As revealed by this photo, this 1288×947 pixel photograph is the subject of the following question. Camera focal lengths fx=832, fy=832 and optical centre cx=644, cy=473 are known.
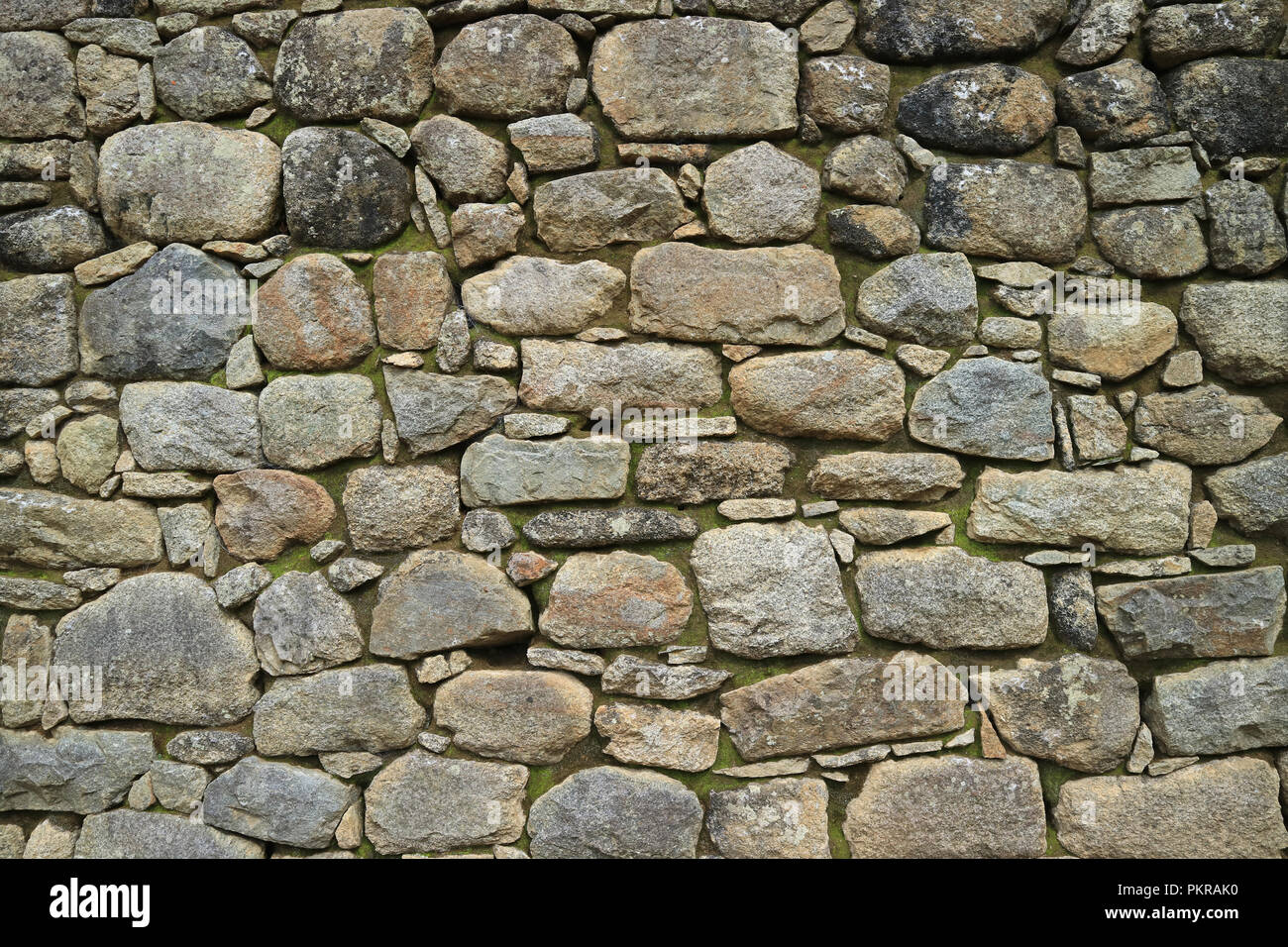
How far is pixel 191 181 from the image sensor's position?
2.93 m

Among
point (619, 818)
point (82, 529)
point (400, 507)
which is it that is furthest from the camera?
point (82, 529)

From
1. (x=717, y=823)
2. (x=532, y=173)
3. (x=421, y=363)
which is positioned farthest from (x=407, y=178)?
(x=717, y=823)

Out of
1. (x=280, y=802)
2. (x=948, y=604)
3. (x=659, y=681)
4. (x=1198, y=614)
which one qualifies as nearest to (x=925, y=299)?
(x=948, y=604)

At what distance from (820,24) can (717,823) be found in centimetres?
274

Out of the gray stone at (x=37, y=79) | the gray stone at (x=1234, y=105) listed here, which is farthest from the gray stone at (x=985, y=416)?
the gray stone at (x=37, y=79)

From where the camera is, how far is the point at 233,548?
2.87 metres

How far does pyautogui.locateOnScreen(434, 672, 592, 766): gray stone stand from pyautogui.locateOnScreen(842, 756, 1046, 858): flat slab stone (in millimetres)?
984

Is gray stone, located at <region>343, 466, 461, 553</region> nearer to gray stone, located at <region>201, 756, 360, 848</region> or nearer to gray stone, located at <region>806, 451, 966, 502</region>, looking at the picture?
gray stone, located at <region>201, 756, 360, 848</region>

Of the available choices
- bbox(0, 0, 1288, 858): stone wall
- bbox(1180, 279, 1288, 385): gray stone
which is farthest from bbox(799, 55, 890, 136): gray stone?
bbox(1180, 279, 1288, 385): gray stone

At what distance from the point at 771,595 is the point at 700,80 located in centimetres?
178

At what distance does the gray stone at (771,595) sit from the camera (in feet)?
9.05

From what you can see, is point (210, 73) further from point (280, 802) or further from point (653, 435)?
point (280, 802)

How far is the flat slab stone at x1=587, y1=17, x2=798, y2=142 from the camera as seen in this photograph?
2.87 meters

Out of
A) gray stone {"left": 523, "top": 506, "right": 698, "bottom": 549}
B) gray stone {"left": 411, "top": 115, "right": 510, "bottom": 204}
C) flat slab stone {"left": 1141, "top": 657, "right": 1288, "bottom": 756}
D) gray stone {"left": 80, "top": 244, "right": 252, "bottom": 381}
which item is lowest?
flat slab stone {"left": 1141, "top": 657, "right": 1288, "bottom": 756}
